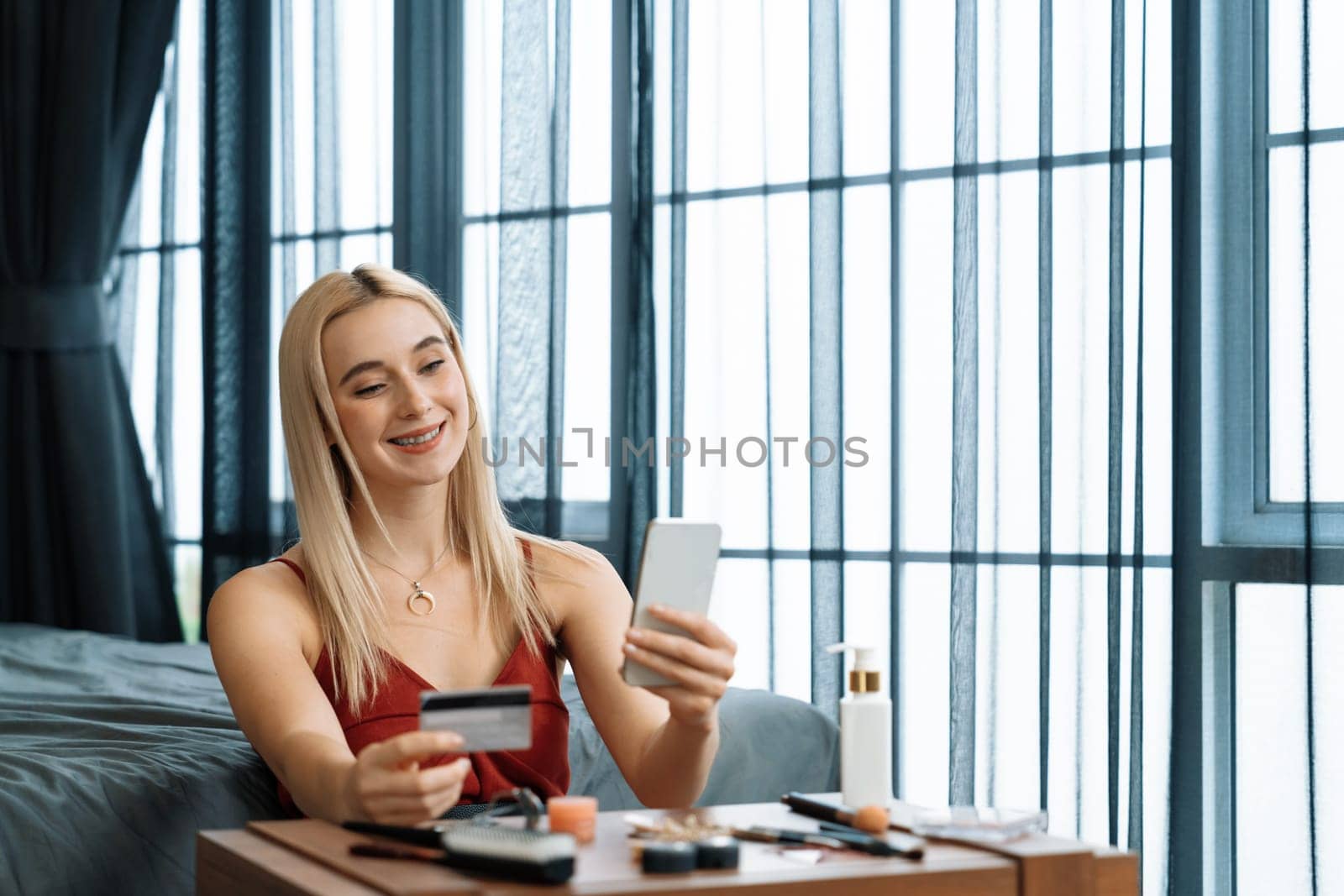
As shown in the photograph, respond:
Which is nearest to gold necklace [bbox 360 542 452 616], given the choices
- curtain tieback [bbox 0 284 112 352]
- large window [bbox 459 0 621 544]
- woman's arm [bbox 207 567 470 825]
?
woman's arm [bbox 207 567 470 825]

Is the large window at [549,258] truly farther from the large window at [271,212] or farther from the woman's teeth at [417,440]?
the woman's teeth at [417,440]

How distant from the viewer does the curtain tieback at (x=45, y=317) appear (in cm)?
385

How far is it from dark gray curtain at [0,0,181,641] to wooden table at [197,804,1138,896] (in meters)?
2.94

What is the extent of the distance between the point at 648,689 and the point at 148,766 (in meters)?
0.73

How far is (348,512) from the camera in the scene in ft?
5.67

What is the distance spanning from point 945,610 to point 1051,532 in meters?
0.27

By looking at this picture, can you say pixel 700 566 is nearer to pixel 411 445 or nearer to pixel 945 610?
pixel 411 445

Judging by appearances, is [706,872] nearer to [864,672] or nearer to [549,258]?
[864,672]

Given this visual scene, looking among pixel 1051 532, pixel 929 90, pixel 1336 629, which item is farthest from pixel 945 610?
pixel 929 90

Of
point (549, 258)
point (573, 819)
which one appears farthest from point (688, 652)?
point (549, 258)

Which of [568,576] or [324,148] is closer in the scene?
[568,576]

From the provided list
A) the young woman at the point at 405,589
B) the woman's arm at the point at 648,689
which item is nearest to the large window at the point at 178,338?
the young woman at the point at 405,589

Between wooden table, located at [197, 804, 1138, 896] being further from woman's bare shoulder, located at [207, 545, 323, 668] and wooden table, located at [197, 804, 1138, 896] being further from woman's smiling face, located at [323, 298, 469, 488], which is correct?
woman's smiling face, located at [323, 298, 469, 488]

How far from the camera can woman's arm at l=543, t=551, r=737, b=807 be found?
3.96 ft
